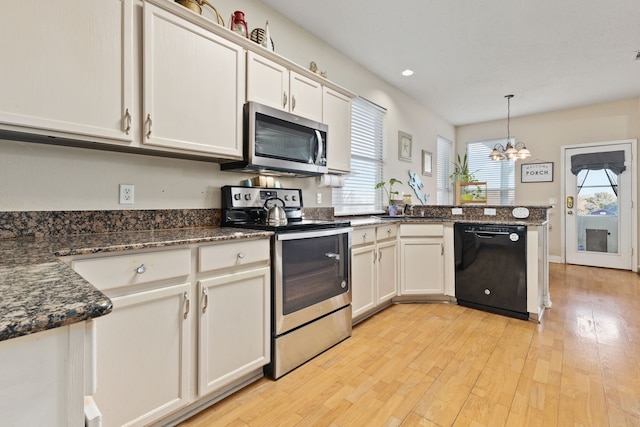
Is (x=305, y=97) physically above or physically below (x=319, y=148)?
above

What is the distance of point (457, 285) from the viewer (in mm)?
3193

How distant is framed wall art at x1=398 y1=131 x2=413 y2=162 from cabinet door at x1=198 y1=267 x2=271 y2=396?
10.6 ft

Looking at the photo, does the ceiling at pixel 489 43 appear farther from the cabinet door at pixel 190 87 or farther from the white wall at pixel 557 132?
the cabinet door at pixel 190 87

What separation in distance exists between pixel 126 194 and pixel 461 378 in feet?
7.29

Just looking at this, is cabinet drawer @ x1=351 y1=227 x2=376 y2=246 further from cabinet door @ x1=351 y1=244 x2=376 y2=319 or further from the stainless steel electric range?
the stainless steel electric range

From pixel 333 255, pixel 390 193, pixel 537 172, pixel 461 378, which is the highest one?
pixel 537 172

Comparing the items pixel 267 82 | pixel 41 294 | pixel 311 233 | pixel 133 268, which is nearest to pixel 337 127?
pixel 267 82

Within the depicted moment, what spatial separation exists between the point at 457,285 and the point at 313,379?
196 centimetres

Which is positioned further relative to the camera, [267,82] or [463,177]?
[463,177]

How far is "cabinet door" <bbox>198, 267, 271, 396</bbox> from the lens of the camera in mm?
1549

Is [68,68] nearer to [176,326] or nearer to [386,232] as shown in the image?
[176,326]

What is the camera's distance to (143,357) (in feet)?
4.38

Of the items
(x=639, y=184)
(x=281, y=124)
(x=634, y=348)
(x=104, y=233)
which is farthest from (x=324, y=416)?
(x=639, y=184)

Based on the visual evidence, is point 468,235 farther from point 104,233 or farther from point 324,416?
point 104,233
